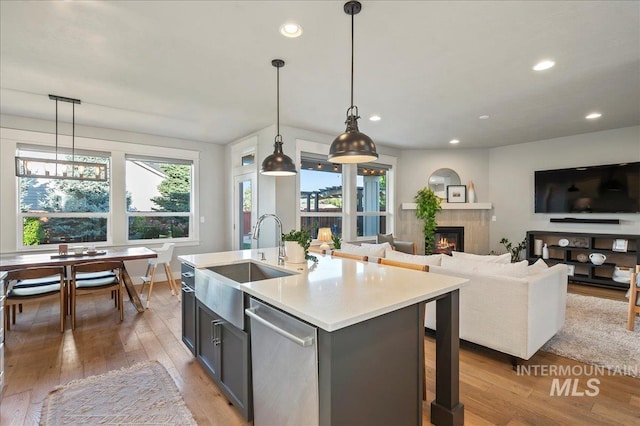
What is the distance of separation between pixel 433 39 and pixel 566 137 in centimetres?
507

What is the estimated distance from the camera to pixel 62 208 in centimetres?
491

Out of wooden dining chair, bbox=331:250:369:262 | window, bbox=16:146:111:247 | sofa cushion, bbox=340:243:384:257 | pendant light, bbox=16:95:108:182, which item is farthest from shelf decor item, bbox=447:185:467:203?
window, bbox=16:146:111:247

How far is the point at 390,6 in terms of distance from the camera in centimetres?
212

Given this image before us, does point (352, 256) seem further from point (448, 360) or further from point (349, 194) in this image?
point (349, 194)

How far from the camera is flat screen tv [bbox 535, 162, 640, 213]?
515 cm

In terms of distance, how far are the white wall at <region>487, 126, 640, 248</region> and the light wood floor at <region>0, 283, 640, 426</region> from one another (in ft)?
13.8

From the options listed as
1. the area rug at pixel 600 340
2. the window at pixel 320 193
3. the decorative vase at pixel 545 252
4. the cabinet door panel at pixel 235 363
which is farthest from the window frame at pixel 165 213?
the decorative vase at pixel 545 252

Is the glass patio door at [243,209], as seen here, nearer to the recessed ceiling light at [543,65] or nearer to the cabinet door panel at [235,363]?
the cabinet door panel at [235,363]

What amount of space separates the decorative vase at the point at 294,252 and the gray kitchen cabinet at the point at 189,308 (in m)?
0.83

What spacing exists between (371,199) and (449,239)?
6.96 feet

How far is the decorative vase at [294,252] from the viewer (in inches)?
99.7

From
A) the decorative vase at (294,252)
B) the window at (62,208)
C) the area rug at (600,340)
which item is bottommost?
Result: the area rug at (600,340)

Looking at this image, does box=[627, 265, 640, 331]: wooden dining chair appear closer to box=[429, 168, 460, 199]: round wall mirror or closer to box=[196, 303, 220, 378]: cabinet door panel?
box=[429, 168, 460, 199]: round wall mirror

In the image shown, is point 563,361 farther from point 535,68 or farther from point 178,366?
point 178,366
